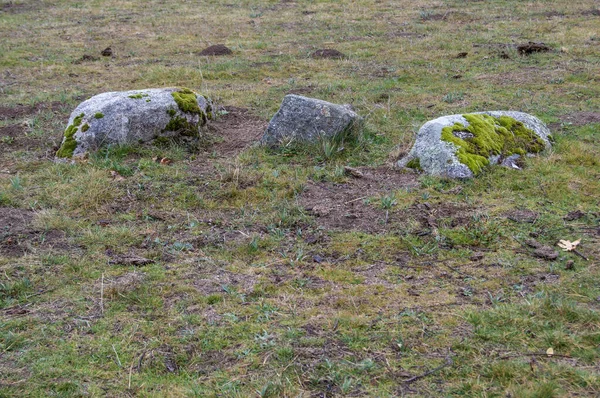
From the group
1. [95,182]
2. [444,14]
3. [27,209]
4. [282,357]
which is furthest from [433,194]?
[444,14]

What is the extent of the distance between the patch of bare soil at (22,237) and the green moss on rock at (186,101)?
249cm

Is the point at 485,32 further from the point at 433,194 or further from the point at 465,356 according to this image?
the point at 465,356

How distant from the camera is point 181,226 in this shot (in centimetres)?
566

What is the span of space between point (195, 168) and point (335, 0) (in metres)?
13.5

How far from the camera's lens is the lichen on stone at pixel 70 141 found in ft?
23.9

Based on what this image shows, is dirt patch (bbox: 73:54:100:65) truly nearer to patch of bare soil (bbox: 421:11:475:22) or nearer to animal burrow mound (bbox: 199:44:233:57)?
animal burrow mound (bbox: 199:44:233:57)

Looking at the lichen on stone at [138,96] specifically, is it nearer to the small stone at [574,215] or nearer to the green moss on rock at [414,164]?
the green moss on rock at [414,164]

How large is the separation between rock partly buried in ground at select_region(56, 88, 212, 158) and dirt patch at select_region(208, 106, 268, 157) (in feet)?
1.18

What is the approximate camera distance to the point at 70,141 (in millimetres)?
7324

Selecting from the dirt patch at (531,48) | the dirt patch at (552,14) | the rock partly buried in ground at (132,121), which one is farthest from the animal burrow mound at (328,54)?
the dirt patch at (552,14)

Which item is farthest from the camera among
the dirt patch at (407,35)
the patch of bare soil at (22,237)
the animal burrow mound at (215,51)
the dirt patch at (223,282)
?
the dirt patch at (407,35)

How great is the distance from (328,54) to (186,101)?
5537 millimetres

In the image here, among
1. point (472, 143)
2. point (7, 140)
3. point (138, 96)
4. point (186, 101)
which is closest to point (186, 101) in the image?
point (186, 101)

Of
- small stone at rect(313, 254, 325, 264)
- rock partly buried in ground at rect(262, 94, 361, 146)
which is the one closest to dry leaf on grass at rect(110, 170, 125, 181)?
rock partly buried in ground at rect(262, 94, 361, 146)
